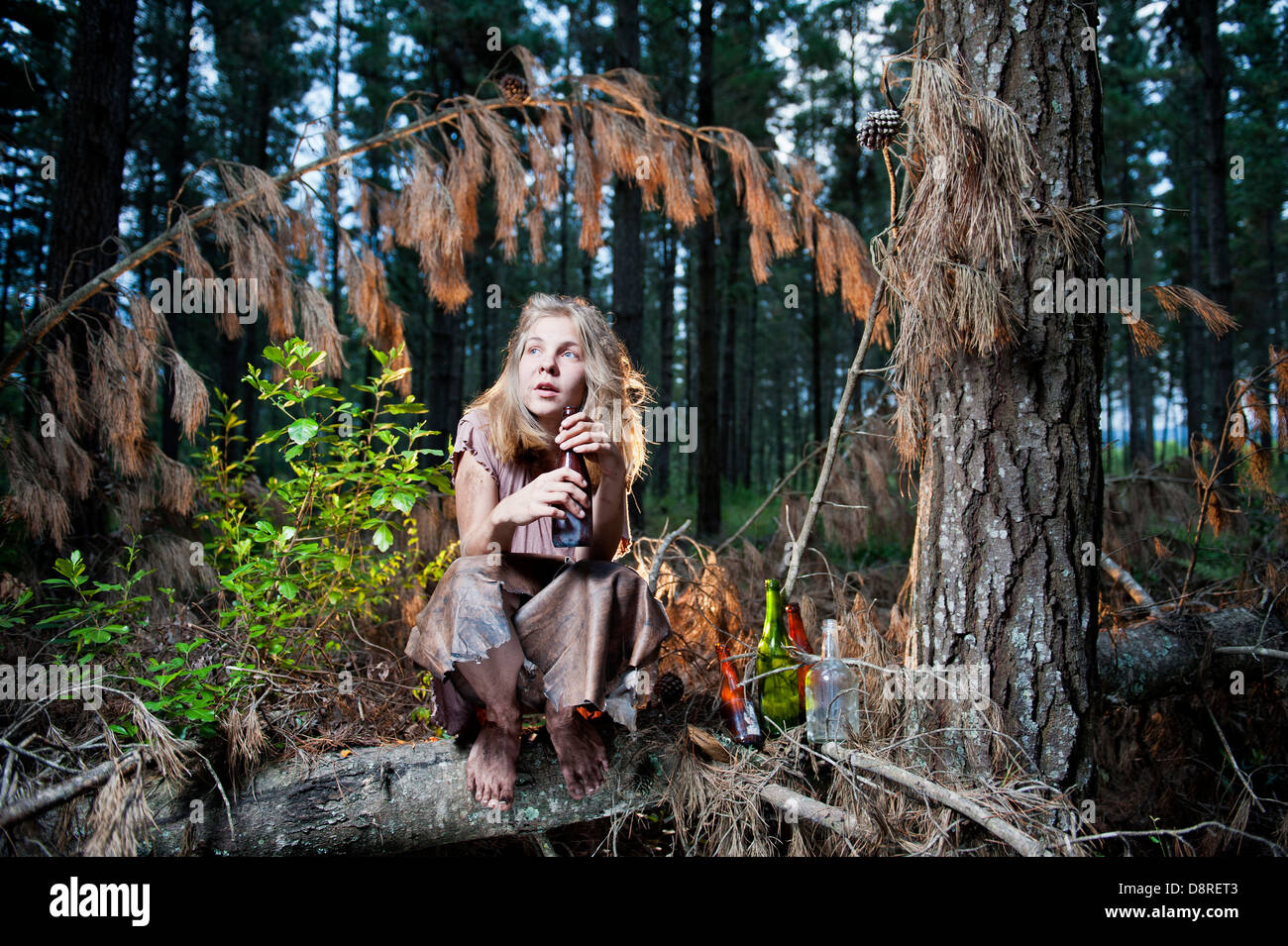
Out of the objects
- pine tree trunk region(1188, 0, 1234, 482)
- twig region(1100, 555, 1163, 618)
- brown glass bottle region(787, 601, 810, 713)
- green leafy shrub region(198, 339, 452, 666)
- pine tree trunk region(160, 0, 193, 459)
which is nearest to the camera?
green leafy shrub region(198, 339, 452, 666)

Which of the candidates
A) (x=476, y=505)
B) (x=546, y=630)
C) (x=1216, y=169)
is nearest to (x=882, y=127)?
(x=476, y=505)

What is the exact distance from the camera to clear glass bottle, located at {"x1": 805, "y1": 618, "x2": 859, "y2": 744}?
173 cm

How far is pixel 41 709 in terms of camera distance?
155cm

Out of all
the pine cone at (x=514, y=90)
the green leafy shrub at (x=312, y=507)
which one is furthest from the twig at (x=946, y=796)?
the pine cone at (x=514, y=90)

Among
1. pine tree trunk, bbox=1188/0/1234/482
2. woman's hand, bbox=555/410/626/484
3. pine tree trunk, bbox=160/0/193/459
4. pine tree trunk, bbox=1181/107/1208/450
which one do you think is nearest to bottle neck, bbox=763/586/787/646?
woman's hand, bbox=555/410/626/484

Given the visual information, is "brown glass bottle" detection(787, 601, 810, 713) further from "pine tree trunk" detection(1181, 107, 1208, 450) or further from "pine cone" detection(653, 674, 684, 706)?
"pine tree trunk" detection(1181, 107, 1208, 450)

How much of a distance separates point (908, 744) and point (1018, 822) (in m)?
0.28

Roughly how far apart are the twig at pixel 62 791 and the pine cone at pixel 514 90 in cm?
237

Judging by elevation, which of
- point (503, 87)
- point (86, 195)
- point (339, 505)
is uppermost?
point (503, 87)

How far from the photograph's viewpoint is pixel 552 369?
1.58m

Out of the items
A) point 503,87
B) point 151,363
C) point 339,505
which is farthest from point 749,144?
point 151,363

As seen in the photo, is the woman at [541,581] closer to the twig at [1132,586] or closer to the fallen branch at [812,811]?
the fallen branch at [812,811]

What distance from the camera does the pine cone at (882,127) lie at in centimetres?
174

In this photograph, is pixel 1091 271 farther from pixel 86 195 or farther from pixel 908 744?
pixel 86 195
